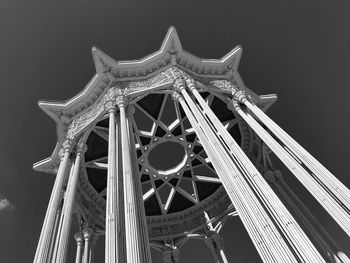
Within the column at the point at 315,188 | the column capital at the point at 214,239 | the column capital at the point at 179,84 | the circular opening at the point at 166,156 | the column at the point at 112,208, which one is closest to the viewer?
the column at the point at 112,208

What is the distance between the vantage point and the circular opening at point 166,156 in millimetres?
31234

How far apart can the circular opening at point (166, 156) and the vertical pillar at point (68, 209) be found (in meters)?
10.7

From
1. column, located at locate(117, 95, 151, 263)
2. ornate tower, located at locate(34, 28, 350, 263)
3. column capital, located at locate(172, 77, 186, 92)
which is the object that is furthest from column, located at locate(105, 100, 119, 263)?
column capital, located at locate(172, 77, 186, 92)

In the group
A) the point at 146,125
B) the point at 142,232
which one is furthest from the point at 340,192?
the point at 146,125

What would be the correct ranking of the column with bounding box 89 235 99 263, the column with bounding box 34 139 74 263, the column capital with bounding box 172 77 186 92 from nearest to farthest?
the column with bounding box 34 139 74 263, the column capital with bounding box 172 77 186 92, the column with bounding box 89 235 99 263

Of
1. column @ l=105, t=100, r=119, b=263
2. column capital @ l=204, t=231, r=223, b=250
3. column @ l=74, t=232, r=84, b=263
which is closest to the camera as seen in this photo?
column @ l=105, t=100, r=119, b=263

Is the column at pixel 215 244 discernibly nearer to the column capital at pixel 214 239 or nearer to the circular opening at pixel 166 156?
the column capital at pixel 214 239

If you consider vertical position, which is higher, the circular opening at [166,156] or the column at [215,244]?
the circular opening at [166,156]

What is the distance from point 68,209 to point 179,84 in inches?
363

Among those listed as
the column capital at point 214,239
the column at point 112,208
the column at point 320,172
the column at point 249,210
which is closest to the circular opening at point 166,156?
the column capital at point 214,239

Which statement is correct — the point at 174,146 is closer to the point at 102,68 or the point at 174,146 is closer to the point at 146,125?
the point at 146,125

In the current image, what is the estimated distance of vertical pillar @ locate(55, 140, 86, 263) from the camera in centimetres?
1453

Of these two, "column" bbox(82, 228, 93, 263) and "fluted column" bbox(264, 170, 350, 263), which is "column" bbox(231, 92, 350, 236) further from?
"column" bbox(82, 228, 93, 263)

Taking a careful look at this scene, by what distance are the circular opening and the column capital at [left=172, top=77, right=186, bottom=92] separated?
1083 cm
